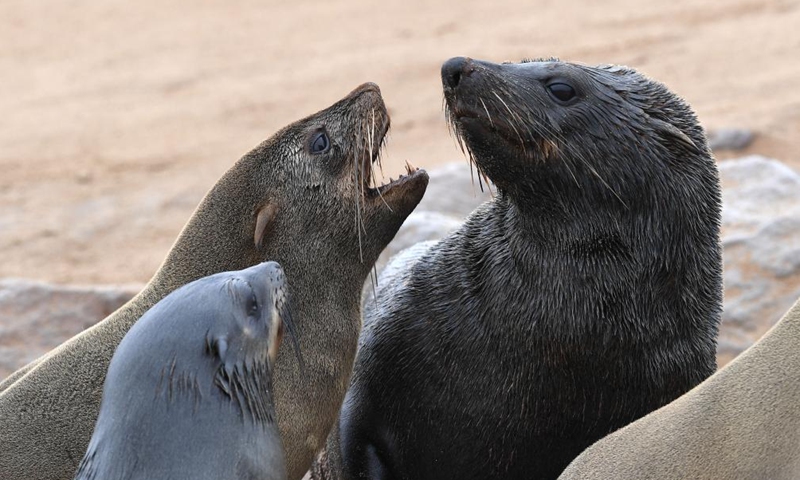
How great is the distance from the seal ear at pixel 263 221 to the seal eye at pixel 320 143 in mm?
337

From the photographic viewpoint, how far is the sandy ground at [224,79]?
11773 mm

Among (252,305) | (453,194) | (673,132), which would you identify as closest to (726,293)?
(453,194)

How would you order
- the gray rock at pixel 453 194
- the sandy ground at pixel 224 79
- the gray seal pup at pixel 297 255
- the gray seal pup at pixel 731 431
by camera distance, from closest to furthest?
1. the gray seal pup at pixel 731 431
2. the gray seal pup at pixel 297 255
3. the gray rock at pixel 453 194
4. the sandy ground at pixel 224 79

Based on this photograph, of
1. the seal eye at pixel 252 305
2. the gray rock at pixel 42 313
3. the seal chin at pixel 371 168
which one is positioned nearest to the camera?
the seal eye at pixel 252 305

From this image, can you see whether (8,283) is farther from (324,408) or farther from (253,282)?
(253,282)

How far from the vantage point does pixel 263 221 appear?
545 cm

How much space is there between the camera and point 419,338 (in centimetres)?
563

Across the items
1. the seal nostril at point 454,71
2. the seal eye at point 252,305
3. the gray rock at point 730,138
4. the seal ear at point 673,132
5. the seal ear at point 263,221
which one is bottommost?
the seal eye at point 252,305

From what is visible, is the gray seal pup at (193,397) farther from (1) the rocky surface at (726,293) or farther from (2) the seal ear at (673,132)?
(1) the rocky surface at (726,293)

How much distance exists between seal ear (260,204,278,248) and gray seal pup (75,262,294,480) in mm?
1124

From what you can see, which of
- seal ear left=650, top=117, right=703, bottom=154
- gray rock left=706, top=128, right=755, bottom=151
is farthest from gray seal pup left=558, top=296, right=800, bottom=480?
gray rock left=706, top=128, right=755, bottom=151

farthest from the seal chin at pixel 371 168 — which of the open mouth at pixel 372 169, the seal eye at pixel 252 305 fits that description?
the seal eye at pixel 252 305

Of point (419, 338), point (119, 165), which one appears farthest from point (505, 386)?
point (119, 165)

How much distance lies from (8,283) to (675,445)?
5151 mm
